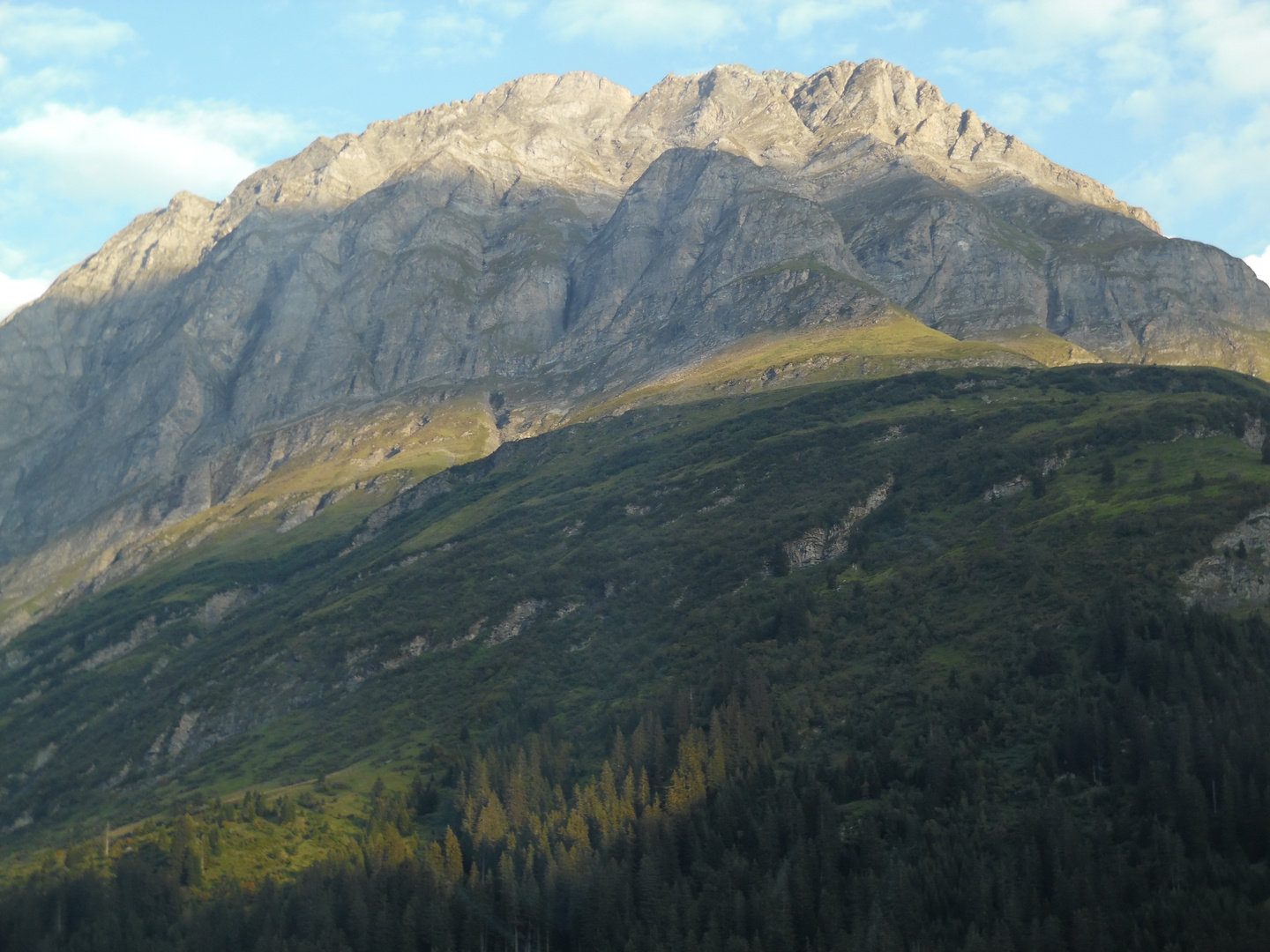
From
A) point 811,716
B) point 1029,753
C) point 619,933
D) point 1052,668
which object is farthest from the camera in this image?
point 811,716

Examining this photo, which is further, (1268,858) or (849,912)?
(849,912)

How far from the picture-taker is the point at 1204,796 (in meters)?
143

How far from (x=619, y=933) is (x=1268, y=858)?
71.8 m

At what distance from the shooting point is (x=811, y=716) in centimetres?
19812

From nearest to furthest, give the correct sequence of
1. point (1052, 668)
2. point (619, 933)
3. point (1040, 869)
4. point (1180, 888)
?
1. point (1180, 888)
2. point (1040, 869)
3. point (619, 933)
4. point (1052, 668)

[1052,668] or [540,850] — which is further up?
[1052,668]

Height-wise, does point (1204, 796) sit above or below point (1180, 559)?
below

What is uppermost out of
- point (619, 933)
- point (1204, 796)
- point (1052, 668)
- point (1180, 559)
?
point (1180, 559)

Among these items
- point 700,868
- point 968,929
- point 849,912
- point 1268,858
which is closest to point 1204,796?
point 1268,858

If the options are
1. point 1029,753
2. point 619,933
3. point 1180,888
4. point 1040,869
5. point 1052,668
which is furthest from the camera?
point 1052,668

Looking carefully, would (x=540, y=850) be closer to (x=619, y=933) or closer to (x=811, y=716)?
(x=619, y=933)

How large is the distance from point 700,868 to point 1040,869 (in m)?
42.3

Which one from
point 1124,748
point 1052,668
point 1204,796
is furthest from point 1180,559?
point 1204,796

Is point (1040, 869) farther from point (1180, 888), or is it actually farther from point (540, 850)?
point (540, 850)
